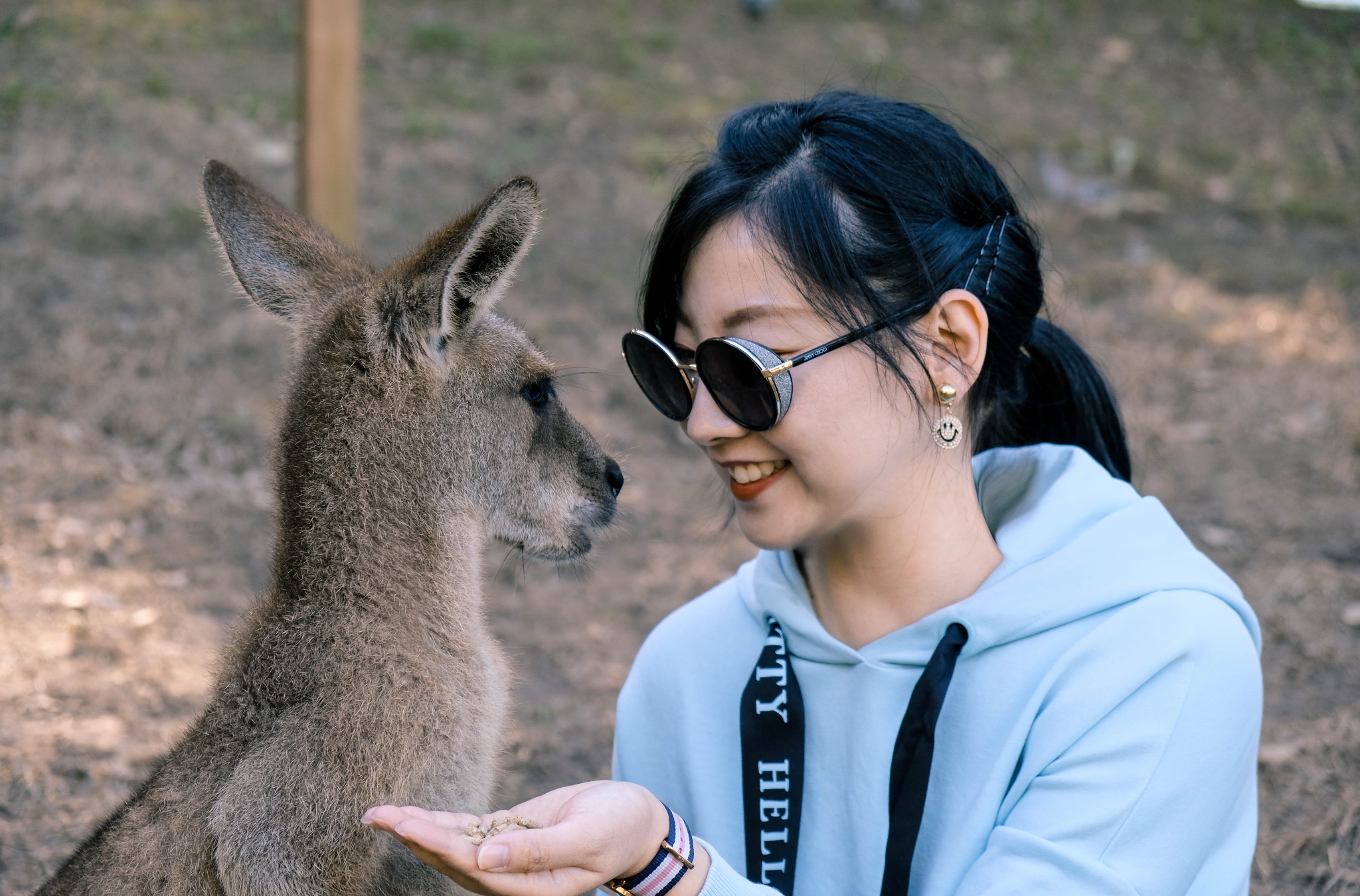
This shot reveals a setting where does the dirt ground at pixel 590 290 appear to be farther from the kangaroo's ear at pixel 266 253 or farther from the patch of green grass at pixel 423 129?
the kangaroo's ear at pixel 266 253

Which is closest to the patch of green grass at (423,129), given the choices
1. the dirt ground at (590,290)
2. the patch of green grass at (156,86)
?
the dirt ground at (590,290)

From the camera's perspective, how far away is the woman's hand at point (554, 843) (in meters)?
1.76

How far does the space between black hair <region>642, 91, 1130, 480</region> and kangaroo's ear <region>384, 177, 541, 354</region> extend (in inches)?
11.0

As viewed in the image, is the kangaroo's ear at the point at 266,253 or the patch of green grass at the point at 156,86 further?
the patch of green grass at the point at 156,86

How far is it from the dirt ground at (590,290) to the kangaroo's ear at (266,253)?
21cm

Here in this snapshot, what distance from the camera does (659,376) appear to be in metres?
2.41

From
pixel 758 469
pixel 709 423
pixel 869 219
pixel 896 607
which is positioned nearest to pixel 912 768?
pixel 896 607

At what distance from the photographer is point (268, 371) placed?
5984mm

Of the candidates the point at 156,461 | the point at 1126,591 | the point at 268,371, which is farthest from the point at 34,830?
the point at 268,371

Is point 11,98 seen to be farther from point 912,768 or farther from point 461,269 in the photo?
point 912,768

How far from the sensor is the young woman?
77.4 inches

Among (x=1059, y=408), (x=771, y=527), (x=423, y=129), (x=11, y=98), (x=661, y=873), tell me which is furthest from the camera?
(x=423, y=129)

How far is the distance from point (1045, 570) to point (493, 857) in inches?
43.8

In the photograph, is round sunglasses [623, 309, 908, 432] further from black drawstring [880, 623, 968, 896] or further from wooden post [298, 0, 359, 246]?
wooden post [298, 0, 359, 246]
